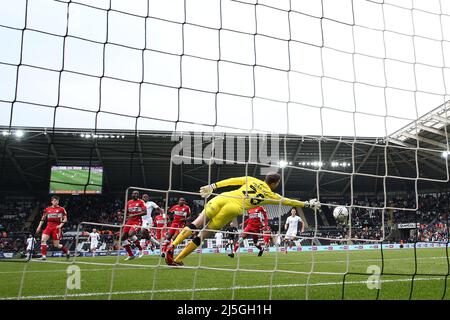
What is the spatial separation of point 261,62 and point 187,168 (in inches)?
599

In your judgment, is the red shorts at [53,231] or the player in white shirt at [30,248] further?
the red shorts at [53,231]

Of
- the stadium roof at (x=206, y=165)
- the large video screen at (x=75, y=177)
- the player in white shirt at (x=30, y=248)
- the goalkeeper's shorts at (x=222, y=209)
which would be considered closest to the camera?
the large video screen at (x=75, y=177)

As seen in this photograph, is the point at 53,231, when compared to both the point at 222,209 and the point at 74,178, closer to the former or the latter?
the point at 74,178

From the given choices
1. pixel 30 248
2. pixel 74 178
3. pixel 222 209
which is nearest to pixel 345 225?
pixel 30 248

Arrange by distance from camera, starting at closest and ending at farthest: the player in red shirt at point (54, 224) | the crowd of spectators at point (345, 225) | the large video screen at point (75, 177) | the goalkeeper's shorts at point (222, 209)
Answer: the large video screen at point (75, 177)
the goalkeeper's shorts at point (222, 209)
the player in red shirt at point (54, 224)
the crowd of spectators at point (345, 225)

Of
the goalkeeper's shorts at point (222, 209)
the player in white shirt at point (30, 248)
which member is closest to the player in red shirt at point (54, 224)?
the player in white shirt at point (30, 248)

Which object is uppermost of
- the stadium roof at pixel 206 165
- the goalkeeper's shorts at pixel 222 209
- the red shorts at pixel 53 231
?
the stadium roof at pixel 206 165

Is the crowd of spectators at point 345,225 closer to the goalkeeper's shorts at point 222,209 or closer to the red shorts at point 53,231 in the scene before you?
the red shorts at point 53,231

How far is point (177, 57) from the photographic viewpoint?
4176 millimetres

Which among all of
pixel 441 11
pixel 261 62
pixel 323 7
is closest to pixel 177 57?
pixel 261 62

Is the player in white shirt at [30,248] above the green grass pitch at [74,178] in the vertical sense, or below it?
below

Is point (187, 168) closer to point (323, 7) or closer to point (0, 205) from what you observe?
point (0, 205)

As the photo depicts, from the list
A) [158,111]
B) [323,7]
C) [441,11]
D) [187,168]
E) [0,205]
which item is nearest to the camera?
[158,111]
